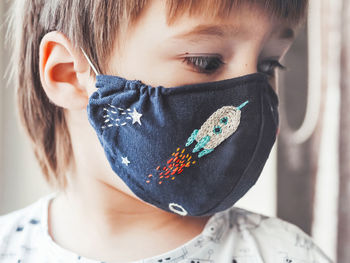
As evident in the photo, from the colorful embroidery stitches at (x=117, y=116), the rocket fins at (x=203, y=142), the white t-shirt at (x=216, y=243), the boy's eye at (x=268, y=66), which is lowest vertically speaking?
the white t-shirt at (x=216, y=243)

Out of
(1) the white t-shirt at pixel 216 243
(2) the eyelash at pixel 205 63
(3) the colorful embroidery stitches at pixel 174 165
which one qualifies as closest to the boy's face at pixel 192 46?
(2) the eyelash at pixel 205 63

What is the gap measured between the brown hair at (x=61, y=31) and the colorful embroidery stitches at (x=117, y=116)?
3.2 inches

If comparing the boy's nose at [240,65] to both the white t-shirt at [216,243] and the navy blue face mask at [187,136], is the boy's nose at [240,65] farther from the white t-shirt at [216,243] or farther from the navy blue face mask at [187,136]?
the white t-shirt at [216,243]

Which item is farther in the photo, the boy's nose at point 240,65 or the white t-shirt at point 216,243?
the white t-shirt at point 216,243

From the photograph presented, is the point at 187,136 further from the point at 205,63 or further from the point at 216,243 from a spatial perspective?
the point at 216,243

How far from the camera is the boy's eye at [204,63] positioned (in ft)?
2.49

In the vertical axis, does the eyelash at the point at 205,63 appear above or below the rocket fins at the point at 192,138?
above

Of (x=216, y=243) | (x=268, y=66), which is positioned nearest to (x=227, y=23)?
(x=268, y=66)

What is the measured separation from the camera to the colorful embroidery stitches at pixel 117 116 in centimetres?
76

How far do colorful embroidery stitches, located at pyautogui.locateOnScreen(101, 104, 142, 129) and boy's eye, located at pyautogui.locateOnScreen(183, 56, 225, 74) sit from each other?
12cm

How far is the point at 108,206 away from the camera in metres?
0.92

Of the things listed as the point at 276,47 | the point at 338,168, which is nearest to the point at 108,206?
the point at 276,47

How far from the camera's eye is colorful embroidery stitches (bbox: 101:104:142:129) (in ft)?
2.49

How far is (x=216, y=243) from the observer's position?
0.90 m
